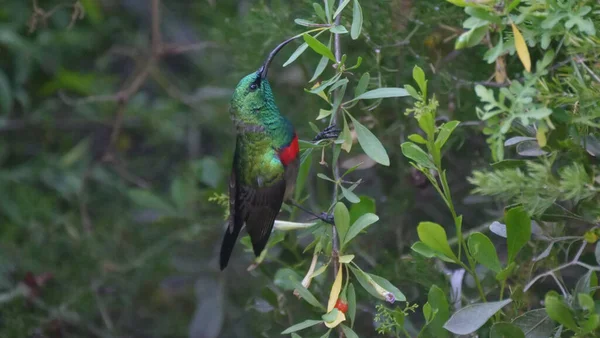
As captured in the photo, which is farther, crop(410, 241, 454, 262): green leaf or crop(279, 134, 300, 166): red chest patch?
crop(279, 134, 300, 166): red chest patch

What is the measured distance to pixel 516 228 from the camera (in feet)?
4.35

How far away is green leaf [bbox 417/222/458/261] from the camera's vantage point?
1.34 meters

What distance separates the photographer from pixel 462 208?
6.91 ft

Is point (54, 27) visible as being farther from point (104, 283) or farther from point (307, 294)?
point (307, 294)

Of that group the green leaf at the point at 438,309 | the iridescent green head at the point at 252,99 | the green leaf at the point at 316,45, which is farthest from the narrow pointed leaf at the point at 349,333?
the iridescent green head at the point at 252,99

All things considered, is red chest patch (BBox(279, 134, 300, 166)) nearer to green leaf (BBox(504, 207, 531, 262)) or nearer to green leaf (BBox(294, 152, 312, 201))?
green leaf (BBox(294, 152, 312, 201))

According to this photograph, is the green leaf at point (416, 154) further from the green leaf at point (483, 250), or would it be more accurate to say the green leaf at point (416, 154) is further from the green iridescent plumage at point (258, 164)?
the green iridescent plumage at point (258, 164)

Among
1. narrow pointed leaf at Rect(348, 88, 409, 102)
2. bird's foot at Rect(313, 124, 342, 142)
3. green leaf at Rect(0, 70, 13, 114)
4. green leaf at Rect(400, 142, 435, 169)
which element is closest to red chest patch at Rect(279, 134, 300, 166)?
bird's foot at Rect(313, 124, 342, 142)

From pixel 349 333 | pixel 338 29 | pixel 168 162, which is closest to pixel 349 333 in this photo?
pixel 349 333

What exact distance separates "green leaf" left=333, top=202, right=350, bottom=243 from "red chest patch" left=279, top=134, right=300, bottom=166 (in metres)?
0.39

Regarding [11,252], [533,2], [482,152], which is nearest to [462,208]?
[482,152]

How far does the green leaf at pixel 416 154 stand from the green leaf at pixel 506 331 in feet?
0.99

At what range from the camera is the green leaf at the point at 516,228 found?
1.30 metres

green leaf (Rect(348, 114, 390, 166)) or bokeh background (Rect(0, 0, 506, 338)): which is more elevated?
green leaf (Rect(348, 114, 390, 166))
